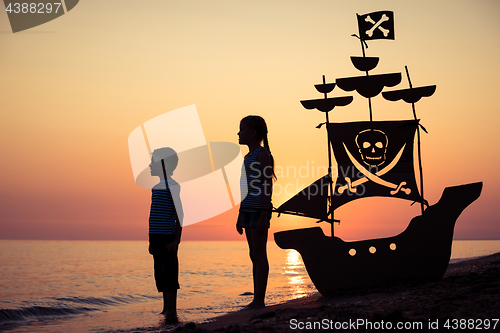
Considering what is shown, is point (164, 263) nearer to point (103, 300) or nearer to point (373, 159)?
point (373, 159)

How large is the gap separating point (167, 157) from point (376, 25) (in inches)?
165

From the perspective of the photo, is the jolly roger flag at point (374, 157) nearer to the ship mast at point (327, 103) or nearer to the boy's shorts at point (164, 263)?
the ship mast at point (327, 103)

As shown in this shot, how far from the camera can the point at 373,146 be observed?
6.08 meters

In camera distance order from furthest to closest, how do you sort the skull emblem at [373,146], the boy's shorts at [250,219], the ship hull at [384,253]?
the skull emblem at [373,146]
the ship hull at [384,253]
the boy's shorts at [250,219]

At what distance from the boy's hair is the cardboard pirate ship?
160cm

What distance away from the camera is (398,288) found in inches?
192

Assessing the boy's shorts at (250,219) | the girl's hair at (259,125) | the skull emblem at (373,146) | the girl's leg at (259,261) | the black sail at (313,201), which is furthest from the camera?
the skull emblem at (373,146)

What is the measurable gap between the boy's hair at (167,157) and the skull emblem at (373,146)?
2.88m

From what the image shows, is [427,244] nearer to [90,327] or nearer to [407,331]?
[407,331]

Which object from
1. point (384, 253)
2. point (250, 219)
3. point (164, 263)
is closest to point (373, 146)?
point (384, 253)

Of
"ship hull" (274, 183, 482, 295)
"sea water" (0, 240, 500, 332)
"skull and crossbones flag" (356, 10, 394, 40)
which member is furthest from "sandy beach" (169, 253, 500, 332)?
"skull and crossbones flag" (356, 10, 394, 40)

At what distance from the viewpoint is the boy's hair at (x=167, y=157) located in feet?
17.1

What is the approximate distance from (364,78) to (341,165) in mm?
1550

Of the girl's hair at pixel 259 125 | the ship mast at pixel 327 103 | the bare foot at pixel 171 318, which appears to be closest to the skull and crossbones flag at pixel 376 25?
the ship mast at pixel 327 103
